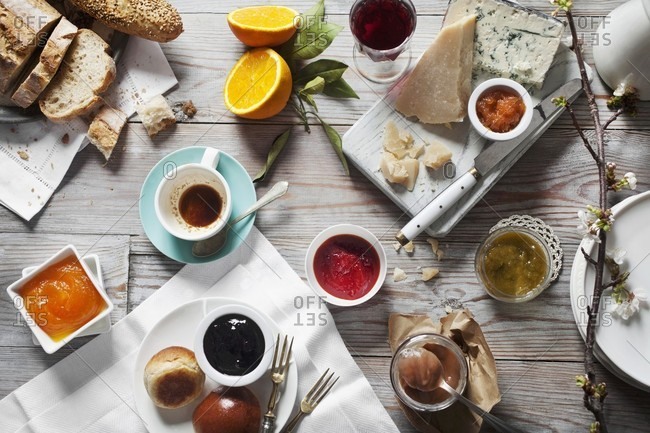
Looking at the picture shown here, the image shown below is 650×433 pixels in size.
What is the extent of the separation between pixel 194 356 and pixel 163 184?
0.41 meters

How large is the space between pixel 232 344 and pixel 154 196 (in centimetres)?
43

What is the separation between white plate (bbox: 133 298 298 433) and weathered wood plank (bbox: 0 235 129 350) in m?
0.17

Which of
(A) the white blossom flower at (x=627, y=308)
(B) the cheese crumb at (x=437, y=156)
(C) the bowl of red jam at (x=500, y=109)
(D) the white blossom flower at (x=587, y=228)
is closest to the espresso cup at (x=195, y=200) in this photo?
(B) the cheese crumb at (x=437, y=156)

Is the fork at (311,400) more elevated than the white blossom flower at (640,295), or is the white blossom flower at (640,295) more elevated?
the white blossom flower at (640,295)

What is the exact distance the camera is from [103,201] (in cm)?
167

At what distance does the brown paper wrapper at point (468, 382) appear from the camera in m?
1.53

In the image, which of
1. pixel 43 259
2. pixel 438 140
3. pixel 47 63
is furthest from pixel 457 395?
pixel 47 63

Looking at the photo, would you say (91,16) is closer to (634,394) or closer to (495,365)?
(495,365)

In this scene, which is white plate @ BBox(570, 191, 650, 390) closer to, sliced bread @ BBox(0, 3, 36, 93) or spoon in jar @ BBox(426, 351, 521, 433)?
spoon in jar @ BBox(426, 351, 521, 433)

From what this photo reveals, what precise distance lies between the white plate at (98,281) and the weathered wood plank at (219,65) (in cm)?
44

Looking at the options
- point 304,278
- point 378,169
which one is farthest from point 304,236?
point 378,169

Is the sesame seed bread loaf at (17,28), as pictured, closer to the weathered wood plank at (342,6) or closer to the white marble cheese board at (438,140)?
the weathered wood plank at (342,6)

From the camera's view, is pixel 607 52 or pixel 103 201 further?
pixel 103 201

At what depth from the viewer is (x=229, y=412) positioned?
1.45 metres
